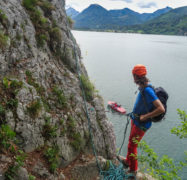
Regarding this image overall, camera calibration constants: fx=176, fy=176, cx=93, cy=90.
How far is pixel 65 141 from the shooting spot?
17.8 feet

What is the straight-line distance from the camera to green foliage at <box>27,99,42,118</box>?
470 cm

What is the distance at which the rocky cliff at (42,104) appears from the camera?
4211mm

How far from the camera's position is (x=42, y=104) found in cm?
518

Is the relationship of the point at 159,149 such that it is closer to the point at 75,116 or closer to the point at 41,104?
the point at 75,116

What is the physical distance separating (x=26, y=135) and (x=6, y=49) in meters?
2.51

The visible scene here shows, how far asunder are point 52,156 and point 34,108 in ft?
4.52

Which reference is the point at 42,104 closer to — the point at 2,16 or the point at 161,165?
the point at 2,16

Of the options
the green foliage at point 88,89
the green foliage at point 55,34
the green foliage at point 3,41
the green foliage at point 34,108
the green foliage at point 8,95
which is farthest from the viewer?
the green foliage at point 88,89

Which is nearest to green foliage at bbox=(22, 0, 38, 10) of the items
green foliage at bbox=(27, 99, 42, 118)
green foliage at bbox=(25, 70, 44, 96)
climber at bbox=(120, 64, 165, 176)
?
green foliage at bbox=(25, 70, 44, 96)

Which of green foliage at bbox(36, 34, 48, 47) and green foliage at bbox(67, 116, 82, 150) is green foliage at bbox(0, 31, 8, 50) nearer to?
green foliage at bbox(36, 34, 48, 47)

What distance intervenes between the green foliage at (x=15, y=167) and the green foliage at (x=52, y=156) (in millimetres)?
762

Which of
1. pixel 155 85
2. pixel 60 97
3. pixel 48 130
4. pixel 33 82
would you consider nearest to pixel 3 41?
pixel 33 82

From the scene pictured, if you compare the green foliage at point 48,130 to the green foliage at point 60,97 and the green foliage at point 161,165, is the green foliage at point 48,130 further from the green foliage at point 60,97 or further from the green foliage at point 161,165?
the green foliage at point 161,165

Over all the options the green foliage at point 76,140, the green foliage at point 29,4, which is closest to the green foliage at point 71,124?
the green foliage at point 76,140
